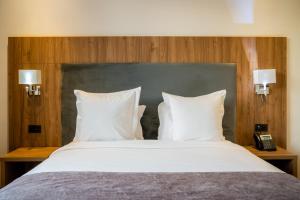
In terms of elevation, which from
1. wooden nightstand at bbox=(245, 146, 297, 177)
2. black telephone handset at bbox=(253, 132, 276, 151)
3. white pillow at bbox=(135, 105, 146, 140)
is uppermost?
white pillow at bbox=(135, 105, 146, 140)

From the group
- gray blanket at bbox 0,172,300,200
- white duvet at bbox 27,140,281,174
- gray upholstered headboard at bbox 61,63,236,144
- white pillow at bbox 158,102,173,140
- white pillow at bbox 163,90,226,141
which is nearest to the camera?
gray blanket at bbox 0,172,300,200

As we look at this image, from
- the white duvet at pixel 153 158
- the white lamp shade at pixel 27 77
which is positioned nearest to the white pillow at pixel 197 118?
the white duvet at pixel 153 158

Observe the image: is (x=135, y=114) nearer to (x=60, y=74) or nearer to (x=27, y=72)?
(x=60, y=74)

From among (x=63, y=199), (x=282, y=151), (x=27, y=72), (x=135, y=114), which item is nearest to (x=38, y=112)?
(x=27, y=72)

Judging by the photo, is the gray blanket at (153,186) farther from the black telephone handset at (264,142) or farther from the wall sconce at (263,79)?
the wall sconce at (263,79)

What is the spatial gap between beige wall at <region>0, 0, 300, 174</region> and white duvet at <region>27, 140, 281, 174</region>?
1.19 meters

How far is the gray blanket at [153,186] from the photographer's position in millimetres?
1363

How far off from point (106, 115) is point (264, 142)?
1.49 meters

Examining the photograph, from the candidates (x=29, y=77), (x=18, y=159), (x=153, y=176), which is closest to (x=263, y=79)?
(x=153, y=176)

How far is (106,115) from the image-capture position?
2682mm

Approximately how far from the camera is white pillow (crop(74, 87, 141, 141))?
2660mm

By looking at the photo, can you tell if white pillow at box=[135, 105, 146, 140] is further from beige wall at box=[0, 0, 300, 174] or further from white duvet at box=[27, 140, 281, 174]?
beige wall at box=[0, 0, 300, 174]

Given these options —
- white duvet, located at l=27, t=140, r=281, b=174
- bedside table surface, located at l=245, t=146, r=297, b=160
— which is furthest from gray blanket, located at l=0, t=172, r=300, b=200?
bedside table surface, located at l=245, t=146, r=297, b=160

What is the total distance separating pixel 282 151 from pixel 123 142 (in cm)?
150
